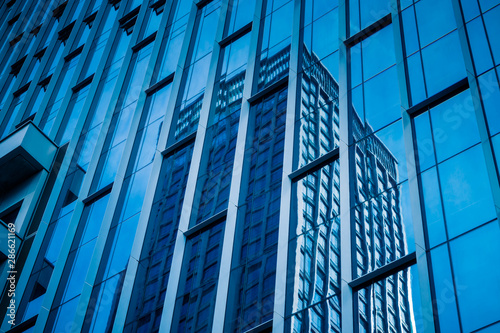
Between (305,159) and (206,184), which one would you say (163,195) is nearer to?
(206,184)

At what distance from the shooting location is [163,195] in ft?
91.7

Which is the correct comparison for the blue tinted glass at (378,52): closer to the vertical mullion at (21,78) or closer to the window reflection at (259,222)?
the window reflection at (259,222)

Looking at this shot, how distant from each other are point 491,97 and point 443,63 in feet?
9.56

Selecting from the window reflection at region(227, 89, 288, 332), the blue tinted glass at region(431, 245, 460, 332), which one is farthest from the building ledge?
the blue tinted glass at region(431, 245, 460, 332)

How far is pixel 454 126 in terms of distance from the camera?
2003 centimetres

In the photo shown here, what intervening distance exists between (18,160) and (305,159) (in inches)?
702

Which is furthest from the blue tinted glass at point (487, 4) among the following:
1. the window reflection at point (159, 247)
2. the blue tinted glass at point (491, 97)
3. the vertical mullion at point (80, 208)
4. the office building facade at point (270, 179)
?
the vertical mullion at point (80, 208)

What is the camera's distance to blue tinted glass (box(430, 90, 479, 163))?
1944 centimetres

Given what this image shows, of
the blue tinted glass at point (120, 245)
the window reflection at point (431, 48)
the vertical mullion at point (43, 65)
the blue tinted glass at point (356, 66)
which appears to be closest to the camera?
the window reflection at point (431, 48)

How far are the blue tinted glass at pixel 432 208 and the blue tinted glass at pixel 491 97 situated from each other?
75.3 inches

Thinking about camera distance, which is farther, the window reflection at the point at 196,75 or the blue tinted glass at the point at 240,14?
the blue tinted glass at the point at 240,14

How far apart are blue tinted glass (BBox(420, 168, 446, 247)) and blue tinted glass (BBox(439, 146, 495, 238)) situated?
178 millimetres

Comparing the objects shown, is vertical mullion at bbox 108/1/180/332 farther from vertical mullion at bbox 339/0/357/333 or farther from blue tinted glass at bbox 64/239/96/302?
vertical mullion at bbox 339/0/357/333

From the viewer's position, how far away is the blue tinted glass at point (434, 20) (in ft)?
75.7
